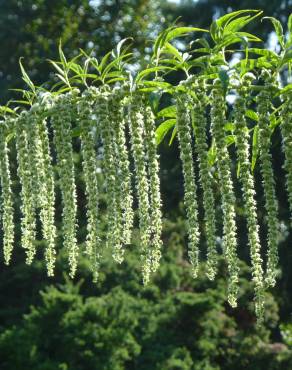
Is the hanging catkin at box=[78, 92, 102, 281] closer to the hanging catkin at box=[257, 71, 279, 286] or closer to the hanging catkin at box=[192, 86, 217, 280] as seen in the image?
the hanging catkin at box=[192, 86, 217, 280]

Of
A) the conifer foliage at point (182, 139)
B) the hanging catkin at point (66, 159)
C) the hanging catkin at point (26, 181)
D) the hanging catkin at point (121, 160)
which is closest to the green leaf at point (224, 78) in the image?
the conifer foliage at point (182, 139)

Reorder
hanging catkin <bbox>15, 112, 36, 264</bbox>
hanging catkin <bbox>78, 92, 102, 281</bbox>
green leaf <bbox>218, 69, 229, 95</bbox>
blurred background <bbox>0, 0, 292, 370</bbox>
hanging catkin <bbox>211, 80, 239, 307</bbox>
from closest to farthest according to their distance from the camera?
green leaf <bbox>218, 69, 229, 95</bbox>, hanging catkin <bbox>211, 80, 239, 307</bbox>, hanging catkin <bbox>78, 92, 102, 281</bbox>, hanging catkin <bbox>15, 112, 36, 264</bbox>, blurred background <bbox>0, 0, 292, 370</bbox>

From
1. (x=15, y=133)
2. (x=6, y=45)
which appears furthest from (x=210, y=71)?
(x=6, y=45)

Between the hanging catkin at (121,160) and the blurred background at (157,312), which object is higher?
the blurred background at (157,312)

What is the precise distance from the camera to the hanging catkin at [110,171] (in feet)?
7.75

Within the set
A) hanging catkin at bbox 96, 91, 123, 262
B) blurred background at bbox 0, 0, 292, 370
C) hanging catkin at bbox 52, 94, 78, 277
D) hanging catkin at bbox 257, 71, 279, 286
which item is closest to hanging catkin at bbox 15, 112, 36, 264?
hanging catkin at bbox 52, 94, 78, 277

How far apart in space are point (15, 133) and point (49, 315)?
1311 cm

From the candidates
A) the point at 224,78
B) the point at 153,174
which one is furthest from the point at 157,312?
the point at 224,78

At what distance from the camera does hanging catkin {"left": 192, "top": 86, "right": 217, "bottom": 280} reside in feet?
7.66

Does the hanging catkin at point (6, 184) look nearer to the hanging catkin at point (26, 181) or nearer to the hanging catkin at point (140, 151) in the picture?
the hanging catkin at point (26, 181)

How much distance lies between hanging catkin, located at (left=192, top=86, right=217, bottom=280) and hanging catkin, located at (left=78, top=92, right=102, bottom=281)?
1.12 ft

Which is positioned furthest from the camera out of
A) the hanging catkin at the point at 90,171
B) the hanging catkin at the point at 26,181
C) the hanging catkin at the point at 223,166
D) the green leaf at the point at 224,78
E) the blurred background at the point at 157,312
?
the blurred background at the point at 157,312

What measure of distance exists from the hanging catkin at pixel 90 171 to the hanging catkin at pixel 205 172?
341 millimetres

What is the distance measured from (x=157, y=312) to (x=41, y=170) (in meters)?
14.5
